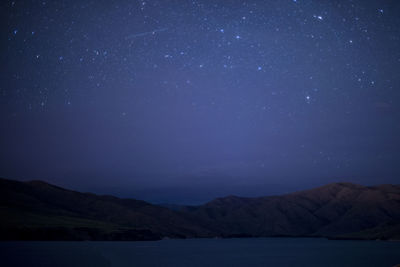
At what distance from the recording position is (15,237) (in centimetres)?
16588

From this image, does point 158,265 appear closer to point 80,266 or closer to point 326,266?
point 80,266

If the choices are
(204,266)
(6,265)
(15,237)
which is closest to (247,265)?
(204,266)

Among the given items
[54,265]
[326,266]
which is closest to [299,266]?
[326,266]

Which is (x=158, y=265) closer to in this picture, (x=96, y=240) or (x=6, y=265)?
(x=6, y=265)

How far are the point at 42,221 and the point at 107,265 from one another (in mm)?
149155

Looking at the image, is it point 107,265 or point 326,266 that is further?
point 326,266

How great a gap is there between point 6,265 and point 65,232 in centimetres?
13589

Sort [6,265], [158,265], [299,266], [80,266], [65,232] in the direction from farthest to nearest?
[65,232] < [299,266] < [158,265] < [80,266] < [6,265]

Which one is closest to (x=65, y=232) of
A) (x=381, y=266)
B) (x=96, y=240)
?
(x=96, y=240)

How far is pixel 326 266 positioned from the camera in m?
74.9

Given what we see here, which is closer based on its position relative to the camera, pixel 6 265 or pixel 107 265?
pixel 6 265

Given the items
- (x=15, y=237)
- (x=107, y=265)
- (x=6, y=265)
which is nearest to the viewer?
(x=6, y=265)

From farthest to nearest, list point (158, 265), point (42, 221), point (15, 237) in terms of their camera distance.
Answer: point (42, 221) → point (15, 237) → point (158, 265)

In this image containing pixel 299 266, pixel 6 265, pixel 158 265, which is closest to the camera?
pixel 6 265
